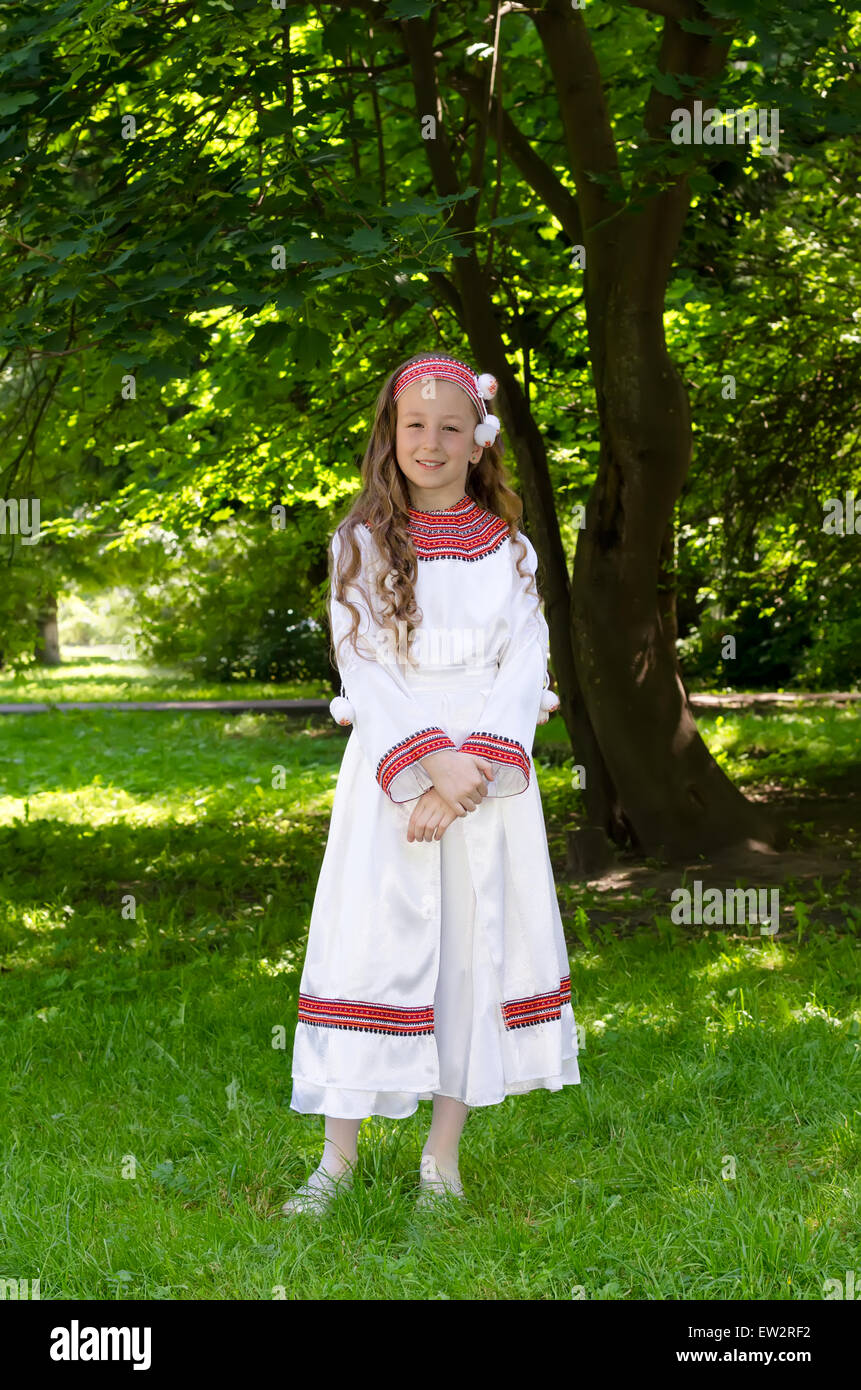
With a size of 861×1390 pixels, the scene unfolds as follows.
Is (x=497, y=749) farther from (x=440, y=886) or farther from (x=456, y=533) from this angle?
(x=456, y=533)

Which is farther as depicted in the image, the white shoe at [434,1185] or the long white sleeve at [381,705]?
the white shoe at [434,1185]

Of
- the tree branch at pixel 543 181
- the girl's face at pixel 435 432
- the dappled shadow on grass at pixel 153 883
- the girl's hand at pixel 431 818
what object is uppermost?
the tree branch at pixel 543 181

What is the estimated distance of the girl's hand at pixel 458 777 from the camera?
291cm

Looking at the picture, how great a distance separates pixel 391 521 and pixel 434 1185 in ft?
5.41

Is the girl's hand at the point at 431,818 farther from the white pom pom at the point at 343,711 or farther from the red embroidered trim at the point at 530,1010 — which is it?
the red embroidered trim at the point at 530,1010

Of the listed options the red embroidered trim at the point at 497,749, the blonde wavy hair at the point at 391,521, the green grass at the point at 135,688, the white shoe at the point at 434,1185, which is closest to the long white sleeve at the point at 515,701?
the red embroidered trim at the point at 497,749

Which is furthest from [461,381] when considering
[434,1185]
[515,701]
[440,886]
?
[434,1185]

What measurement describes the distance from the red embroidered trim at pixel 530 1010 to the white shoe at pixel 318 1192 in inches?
22.1

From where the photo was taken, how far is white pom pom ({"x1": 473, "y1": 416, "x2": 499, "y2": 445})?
3230 mm

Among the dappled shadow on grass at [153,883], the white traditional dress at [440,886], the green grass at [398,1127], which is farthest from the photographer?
the dappled shadow on grass at [153,883]

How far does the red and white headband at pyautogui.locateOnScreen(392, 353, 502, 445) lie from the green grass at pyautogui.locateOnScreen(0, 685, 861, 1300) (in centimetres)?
190
